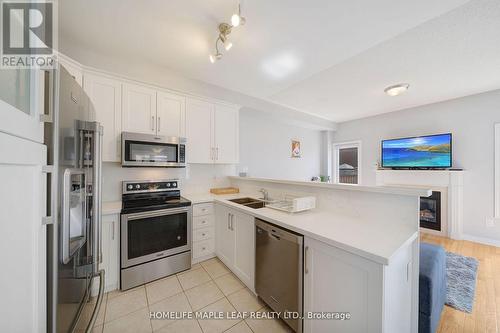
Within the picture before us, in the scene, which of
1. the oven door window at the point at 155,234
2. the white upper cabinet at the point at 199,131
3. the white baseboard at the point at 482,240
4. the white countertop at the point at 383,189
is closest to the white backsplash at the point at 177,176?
the white upper cabinet at the point at 199,131

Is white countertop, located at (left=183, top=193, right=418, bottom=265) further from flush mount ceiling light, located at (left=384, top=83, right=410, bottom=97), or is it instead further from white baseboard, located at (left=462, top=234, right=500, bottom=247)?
white baseboard, located at (left=462, top=234, right=500, bottom=247)

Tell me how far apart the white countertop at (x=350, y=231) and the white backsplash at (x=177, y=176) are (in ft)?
4.81

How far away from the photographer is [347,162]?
549 centimetres

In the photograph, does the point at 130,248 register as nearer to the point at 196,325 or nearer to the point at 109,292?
the point at 109,292

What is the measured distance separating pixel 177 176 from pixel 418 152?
15.7 ft

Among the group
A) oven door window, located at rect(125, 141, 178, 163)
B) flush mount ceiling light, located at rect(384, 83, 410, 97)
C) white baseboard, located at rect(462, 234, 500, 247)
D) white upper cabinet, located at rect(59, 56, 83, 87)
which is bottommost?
white baseboard, located at rect(462, 234, 500, 247)

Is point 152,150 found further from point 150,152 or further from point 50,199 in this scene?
point 50,199

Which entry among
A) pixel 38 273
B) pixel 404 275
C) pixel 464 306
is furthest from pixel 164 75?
pixel 464 306

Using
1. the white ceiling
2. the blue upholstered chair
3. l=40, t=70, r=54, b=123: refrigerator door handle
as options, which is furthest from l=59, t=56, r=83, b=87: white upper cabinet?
the blue upholstered chair

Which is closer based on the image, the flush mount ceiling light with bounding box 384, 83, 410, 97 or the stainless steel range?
the stainless steel range

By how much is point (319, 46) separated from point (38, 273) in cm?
267

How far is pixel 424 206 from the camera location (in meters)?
3.77

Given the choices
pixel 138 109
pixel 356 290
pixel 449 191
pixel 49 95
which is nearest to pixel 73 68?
pixel 138 109

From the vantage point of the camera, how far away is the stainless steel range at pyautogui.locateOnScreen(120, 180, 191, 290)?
6.17 ft
